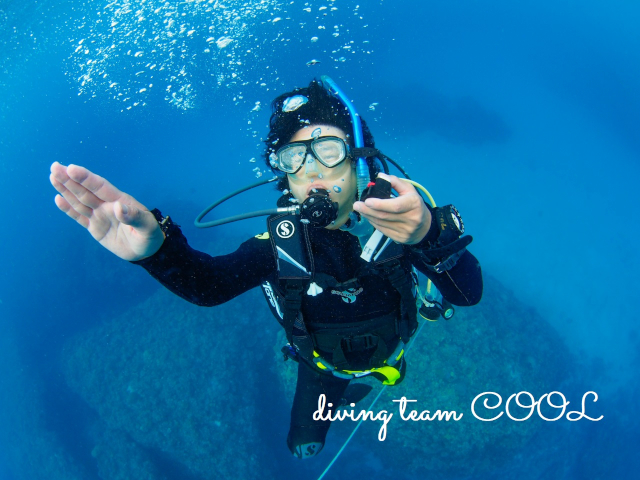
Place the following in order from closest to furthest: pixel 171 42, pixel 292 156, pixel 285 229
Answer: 1. pixel 292 156
2. pixel 285 229
3. pixel 171 42

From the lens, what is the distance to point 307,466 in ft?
31.6

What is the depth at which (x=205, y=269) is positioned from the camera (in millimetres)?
2459

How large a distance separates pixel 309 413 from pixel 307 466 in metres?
6.89

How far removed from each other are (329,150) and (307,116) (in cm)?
50

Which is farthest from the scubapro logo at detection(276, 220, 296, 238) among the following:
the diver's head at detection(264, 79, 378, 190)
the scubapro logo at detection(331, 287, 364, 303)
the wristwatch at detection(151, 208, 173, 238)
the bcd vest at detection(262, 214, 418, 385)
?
the wristwatch at detection(151, 208, 173, 238)

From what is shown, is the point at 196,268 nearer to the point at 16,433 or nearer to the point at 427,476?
the point at 427,476

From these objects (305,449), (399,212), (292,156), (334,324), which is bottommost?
(305,449)

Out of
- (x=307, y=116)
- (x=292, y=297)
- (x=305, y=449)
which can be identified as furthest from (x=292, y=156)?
(x=305, y=449)

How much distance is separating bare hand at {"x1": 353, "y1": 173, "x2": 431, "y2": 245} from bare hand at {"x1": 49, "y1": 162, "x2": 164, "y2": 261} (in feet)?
3.70

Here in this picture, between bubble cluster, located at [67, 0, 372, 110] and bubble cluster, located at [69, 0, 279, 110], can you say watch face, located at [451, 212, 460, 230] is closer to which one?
bubble cluster, located at [67, 0, 372, 110]

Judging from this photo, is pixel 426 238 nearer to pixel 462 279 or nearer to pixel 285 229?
pixel 462 279

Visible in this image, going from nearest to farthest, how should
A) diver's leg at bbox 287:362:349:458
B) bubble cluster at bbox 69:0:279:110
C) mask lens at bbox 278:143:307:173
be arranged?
mask lens at bbox 278:143:307:173, diver's leg at bbox 287:362:349:458, bubble cluster at bbox 69:0:279:110

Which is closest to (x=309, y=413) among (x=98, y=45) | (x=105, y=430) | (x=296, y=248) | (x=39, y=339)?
(x=296, y=248)

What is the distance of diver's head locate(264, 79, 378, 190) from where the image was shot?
2748 millimetres
